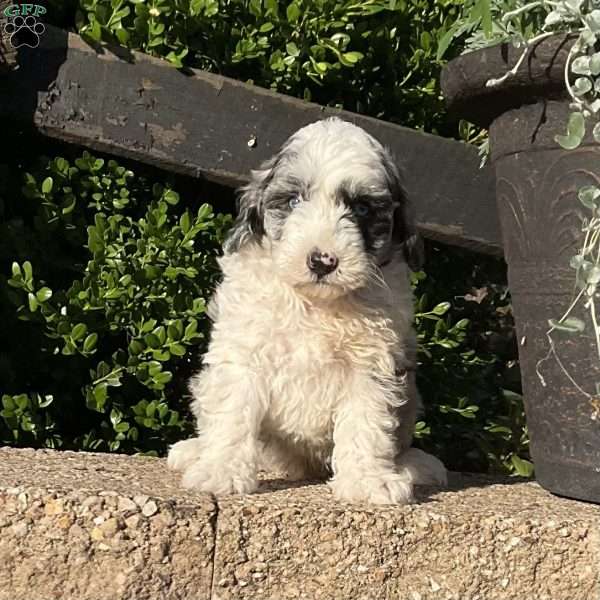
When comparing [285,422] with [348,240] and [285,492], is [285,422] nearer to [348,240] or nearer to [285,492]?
[285,492]

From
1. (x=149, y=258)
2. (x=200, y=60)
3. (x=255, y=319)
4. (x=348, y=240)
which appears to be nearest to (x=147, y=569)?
(x=255, y=319)

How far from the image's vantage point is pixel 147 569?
3.44 m

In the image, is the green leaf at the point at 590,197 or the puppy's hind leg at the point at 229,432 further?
the puppy's hind leg at the point at 229,432

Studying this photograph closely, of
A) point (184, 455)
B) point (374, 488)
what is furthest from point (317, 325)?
point (184, 455)

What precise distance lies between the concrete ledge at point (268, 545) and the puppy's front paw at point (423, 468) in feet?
1.15

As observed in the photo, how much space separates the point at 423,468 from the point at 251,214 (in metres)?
1.18

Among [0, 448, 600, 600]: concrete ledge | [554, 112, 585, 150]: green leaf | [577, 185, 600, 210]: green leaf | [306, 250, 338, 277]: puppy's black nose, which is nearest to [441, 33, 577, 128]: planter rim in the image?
[554, 112, 585, 150]: green leaf

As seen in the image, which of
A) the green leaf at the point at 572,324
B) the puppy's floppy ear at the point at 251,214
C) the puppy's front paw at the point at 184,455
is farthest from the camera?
the puppy's front paw at the point at 184,455

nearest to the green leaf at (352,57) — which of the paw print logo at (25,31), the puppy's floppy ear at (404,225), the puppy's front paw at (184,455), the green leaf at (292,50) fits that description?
the green leaf at (292,50)

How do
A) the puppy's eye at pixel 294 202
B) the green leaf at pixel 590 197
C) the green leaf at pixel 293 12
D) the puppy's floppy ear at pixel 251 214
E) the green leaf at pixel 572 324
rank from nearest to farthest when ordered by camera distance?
the green leaf at pixel 590 197, the green leaf at pixel 572 324, the puppy's eye at pixel 294 202, the puppy's floppy ear at pixel 251 214, the green leaf at pixel 293 12

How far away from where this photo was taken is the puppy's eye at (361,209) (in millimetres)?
3781

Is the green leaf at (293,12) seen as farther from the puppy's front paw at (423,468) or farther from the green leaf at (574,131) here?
the puppy's front paw at (423,468)

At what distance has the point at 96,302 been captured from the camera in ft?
15.0

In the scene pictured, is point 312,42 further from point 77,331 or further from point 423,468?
point 423,468
